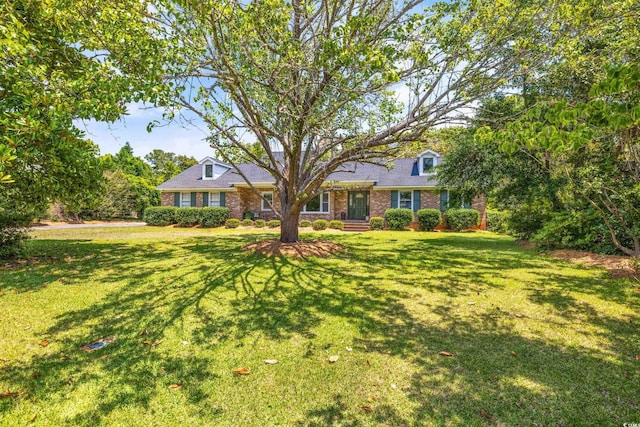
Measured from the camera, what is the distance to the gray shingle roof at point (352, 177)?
2106cm

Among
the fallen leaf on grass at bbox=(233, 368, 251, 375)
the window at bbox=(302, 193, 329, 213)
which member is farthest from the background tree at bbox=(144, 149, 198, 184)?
the fallen leaf on grass at bbox=(233, 368, 251, 375)

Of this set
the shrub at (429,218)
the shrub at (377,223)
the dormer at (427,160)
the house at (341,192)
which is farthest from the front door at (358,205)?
the dormer at (427,160)

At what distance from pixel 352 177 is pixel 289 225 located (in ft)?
41.3

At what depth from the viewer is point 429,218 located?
1891 cm

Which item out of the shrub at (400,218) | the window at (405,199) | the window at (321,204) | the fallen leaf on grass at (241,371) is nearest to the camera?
the fallen leaf on grass at (241,371)

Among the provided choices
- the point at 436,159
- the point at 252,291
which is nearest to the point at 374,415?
the point at 252,291

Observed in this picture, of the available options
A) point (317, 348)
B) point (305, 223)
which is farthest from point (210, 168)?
point (317, 348)

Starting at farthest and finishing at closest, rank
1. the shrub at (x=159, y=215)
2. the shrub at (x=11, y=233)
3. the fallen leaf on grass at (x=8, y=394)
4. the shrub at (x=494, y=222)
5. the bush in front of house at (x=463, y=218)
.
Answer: the shrub at (x=159, y=215), the bush in front of house at (x=463, y=218), the shrub at (x=494, y=222), the shrub at (x=11, y=233), the fallen leaf on grass at (x=8, y=394)

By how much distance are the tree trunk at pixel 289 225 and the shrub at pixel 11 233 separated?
6.71m

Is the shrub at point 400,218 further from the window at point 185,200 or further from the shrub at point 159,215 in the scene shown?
the window at point 185,200

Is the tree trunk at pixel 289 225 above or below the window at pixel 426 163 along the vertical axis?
below

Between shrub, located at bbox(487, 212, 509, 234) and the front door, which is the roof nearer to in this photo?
the front door

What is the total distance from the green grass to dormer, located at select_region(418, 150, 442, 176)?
49.2ft

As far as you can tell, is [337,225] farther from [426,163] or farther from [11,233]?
[11,233]
